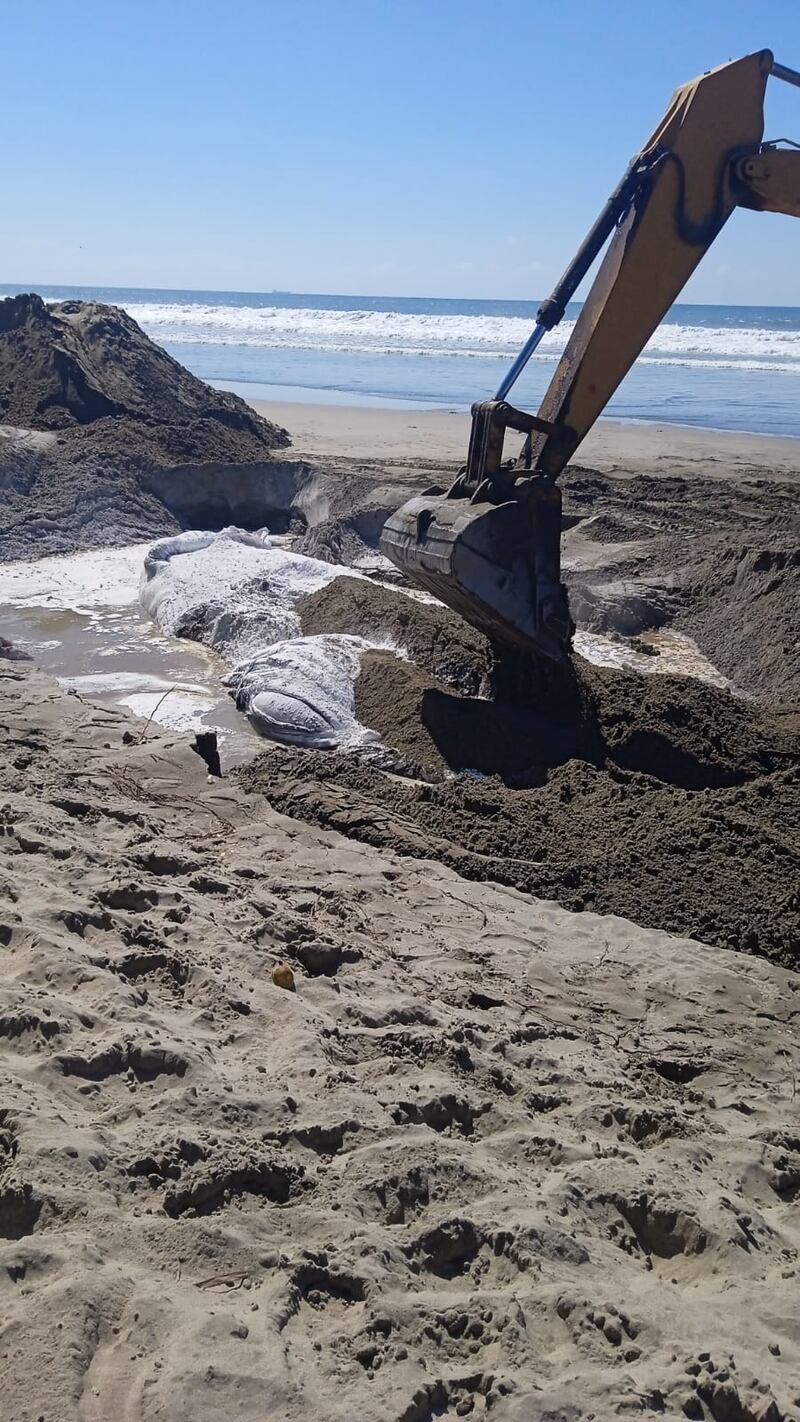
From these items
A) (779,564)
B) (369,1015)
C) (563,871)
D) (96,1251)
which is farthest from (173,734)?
(779,564)

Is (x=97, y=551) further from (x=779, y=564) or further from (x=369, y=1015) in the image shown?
(x=369, y=1015)

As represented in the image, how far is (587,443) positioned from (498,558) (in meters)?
12.7

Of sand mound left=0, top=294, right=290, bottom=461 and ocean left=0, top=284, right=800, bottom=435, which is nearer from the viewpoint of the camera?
sand mound left=0, top=294, right=290, bottom=461

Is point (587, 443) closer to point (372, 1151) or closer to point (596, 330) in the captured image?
point (596, 330)

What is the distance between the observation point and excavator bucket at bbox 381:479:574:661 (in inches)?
251

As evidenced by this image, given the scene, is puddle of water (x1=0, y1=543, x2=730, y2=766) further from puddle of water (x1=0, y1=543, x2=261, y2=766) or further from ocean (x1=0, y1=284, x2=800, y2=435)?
ocean (x1=0, y1=284, x2=800, y2=435)

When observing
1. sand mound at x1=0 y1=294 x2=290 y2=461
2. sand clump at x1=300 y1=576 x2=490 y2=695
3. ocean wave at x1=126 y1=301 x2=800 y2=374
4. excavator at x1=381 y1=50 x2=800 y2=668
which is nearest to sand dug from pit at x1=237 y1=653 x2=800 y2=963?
sand clump at x1=300 y1=576 x2=490 y2=695

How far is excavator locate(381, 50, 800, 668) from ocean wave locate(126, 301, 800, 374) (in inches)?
1189

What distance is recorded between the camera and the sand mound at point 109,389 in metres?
15.1

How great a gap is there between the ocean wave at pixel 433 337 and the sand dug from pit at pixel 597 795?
31.3 meters

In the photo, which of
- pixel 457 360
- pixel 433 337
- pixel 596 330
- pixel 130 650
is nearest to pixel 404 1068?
pixel 596 330

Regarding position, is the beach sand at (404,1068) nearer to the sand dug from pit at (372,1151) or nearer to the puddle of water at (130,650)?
the sand dug from pit at (372,1151)

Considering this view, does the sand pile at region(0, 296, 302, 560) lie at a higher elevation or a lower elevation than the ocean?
lower

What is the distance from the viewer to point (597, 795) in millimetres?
5773
